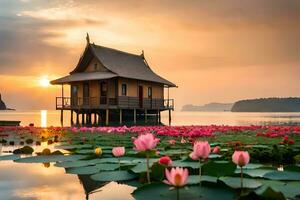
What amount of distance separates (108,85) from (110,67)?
5.58ft

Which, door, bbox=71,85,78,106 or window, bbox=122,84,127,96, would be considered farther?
door, bbox=71,85,78,106

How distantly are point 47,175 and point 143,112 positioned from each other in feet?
118

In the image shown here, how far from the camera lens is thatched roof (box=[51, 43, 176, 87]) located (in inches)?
1317

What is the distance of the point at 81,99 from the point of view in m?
36.5

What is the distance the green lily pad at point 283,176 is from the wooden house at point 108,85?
2732 centimetres

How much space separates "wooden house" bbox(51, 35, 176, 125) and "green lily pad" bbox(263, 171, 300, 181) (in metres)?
27.3

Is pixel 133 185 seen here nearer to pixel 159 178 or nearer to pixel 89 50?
pixel 159 178

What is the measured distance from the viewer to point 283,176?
4684 millimetres

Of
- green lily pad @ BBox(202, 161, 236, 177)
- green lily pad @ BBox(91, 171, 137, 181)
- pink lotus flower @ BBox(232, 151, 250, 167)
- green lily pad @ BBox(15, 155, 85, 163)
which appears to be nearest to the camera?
pink lotus flower @ BBox(232, 151, 250, 167)

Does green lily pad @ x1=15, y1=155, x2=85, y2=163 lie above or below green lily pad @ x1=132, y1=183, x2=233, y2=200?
below

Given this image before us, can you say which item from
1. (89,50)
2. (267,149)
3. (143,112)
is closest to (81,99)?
(89,50)

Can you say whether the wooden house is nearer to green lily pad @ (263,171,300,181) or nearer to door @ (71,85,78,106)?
door @ (71,85,78,106)

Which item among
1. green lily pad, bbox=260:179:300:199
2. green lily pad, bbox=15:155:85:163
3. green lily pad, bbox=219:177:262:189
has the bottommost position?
green lily pad, bbox=15:155:85:163

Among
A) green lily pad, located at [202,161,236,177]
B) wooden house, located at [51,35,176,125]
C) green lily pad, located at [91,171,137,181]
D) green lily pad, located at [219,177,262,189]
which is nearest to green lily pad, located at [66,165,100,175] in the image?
green lily pad, located at [91,171,137,181]
